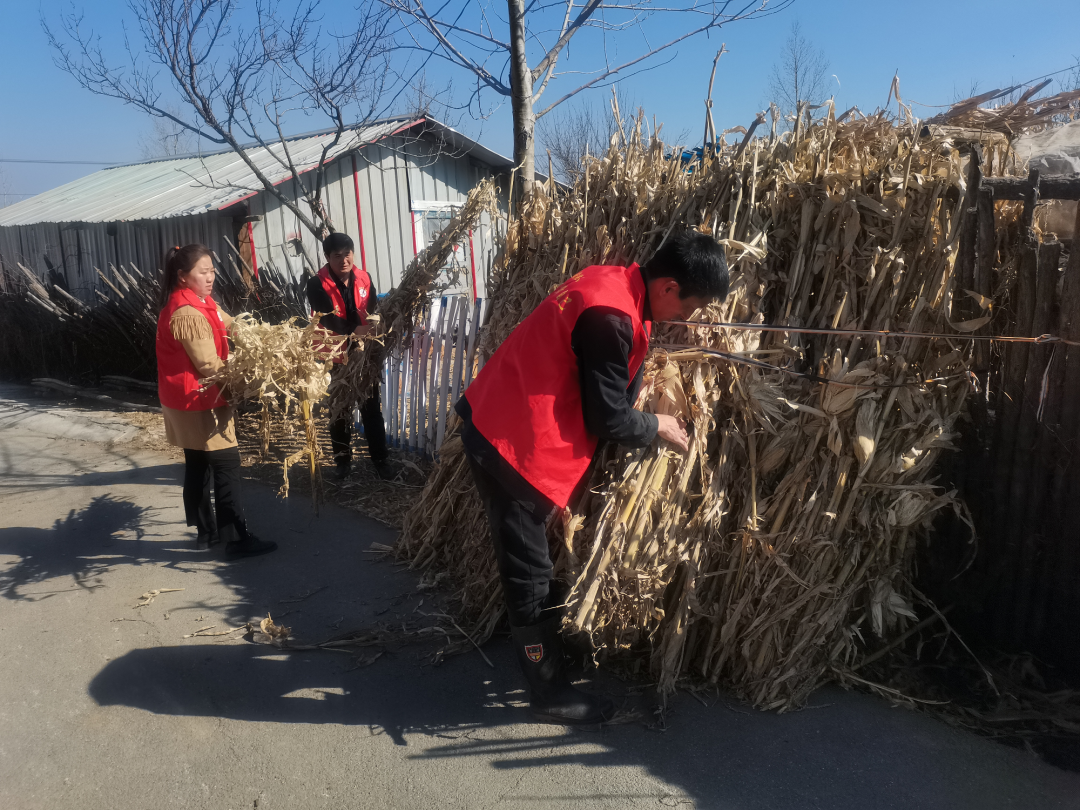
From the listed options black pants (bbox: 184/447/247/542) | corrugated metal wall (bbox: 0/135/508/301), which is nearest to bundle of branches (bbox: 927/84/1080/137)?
black pants (bbox: 184/447/247/542)

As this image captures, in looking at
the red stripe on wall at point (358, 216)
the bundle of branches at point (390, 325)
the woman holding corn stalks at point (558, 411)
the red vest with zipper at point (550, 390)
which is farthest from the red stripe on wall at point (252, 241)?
the red vest with zipper at point (550, 390)

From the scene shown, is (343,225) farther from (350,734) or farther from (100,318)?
(350,734)

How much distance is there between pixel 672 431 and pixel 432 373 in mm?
3848

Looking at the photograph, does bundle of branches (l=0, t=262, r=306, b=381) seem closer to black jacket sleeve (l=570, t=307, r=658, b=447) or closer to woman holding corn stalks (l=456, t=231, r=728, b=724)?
woman holding corn stalks (l=456, t=231, r=728, b=724)

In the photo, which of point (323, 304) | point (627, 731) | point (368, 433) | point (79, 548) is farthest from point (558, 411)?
point (79, 548)

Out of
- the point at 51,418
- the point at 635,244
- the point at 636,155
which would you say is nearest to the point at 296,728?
the point at 635,244

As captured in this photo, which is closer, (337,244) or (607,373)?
(607,373)

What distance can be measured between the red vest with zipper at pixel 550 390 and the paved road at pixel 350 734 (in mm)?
1018

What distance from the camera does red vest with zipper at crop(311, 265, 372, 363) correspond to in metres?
5.66

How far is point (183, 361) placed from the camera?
429 cm

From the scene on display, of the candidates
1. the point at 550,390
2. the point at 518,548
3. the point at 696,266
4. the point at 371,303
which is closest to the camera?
the point at 696,266

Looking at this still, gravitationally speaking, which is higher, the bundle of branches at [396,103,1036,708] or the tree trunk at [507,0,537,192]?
the tree trunk at [507,0,537,192]

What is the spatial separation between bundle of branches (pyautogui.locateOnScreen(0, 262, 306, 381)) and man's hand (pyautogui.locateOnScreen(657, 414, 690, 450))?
6478mm

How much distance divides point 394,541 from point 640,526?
2.33 metres
